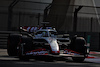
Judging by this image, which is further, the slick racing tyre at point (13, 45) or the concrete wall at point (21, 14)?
the concrete wall at point (21, 14)

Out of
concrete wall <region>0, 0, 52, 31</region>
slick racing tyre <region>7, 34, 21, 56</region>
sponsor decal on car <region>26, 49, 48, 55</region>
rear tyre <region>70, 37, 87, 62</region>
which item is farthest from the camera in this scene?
concrete wall <region>0, 0, 52, 31</region>

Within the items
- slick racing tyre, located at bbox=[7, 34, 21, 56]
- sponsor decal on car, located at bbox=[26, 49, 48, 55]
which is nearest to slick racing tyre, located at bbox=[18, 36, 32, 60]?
sponsor decal on car, located at bbox=[26, 49, 48, 55]

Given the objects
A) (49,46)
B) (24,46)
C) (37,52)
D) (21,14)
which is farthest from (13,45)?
(21,14)

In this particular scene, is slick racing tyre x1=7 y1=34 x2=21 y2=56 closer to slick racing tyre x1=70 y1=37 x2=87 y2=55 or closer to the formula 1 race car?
the formula 1 race car

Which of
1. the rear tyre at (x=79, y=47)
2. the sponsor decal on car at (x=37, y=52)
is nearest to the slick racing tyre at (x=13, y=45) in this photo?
the sponsor decal on car at (x=37, y=52)

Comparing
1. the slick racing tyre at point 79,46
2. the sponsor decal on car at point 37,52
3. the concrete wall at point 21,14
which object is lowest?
the sponsor decal on car at point 37,52

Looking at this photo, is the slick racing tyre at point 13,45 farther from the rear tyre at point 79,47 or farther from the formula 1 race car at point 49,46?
the rear tyre at point 79,47

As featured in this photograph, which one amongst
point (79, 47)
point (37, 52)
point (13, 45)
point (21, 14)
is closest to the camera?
point (37, 52)

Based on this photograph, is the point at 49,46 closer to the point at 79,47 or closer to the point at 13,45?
the point at 79,47

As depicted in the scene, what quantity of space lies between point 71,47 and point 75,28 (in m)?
6.83

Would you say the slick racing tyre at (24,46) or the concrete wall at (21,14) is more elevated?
the concrete wall at (21,14)

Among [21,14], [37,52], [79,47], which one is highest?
[21,14]

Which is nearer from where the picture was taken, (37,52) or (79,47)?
(37,52)

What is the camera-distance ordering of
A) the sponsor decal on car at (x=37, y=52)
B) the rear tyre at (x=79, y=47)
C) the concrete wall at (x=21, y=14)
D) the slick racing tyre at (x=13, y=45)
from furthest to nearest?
the concrete wall at (x=21, y=14)
the slick racing tyre at (x=13, y=45)
the rear tyre at (x=79, y=47)
the sponsor decal on car at (x=37, y=52)
